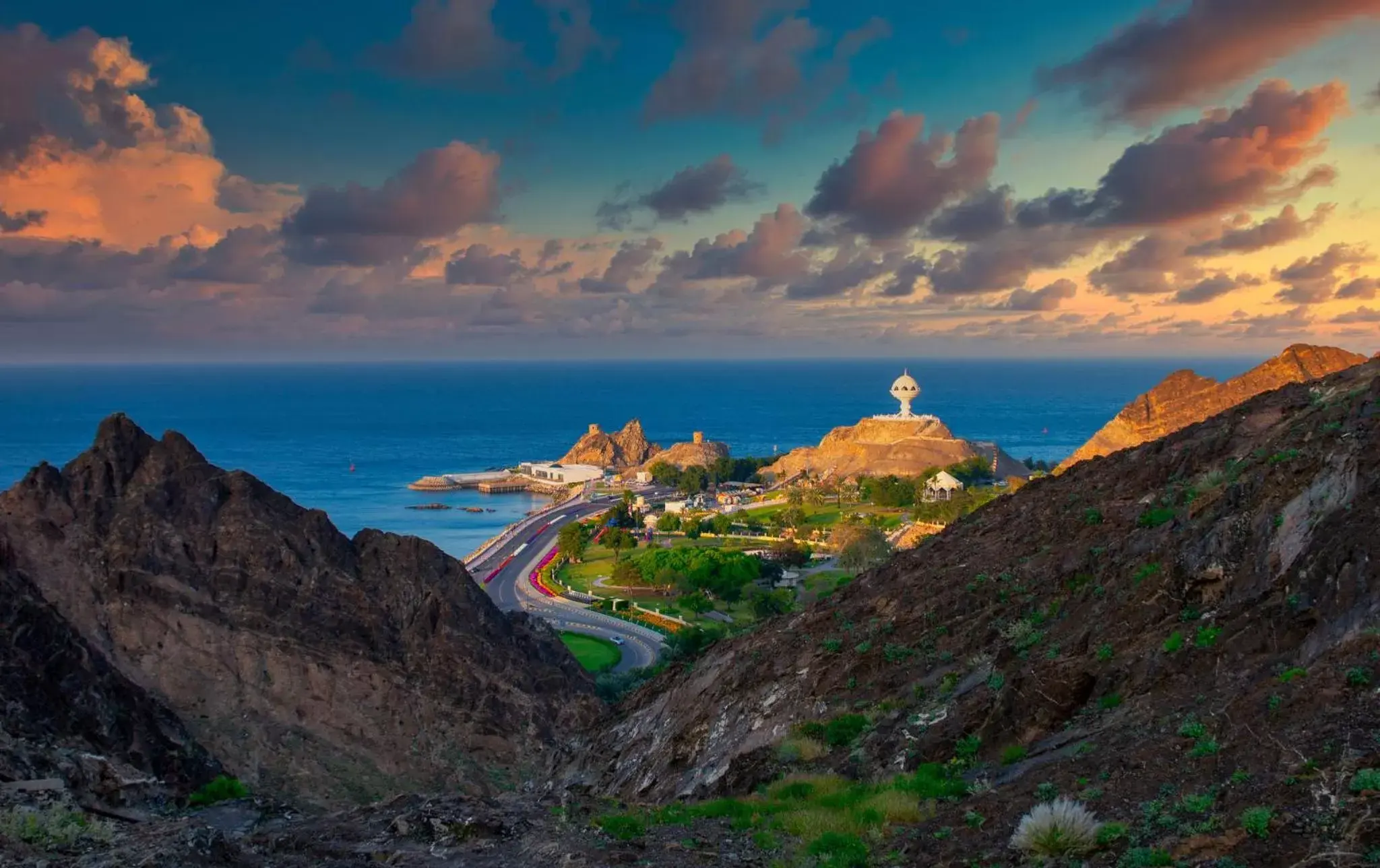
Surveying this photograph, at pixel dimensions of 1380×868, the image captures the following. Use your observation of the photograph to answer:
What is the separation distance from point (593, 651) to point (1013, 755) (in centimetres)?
5386

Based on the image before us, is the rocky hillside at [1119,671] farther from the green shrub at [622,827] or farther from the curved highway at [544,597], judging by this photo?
the curved highway at [544,597]

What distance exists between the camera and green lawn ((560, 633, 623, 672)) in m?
61.9

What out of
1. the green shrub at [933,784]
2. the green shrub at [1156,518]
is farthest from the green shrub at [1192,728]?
the green shrub at [1156,518]

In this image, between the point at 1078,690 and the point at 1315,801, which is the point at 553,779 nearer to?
the point at 1078,690

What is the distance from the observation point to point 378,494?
558 ft

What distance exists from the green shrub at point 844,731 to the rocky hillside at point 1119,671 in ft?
0.14

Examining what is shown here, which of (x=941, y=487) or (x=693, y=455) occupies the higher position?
(x=693, y=455)

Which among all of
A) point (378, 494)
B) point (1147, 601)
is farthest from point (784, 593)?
point (378, 494)

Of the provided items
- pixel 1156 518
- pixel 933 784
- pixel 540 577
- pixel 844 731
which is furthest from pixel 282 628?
pixel 540 577

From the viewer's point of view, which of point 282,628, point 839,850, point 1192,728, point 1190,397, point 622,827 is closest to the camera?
point 1192,728

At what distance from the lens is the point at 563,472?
180 m

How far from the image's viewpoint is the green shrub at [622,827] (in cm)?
1271

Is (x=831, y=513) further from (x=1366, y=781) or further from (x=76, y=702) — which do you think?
(x=1366, y=781)

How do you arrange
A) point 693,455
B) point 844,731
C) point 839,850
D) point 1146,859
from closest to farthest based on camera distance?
point 1146,859 → point 839,850 → point 844,731 → point 693,455
